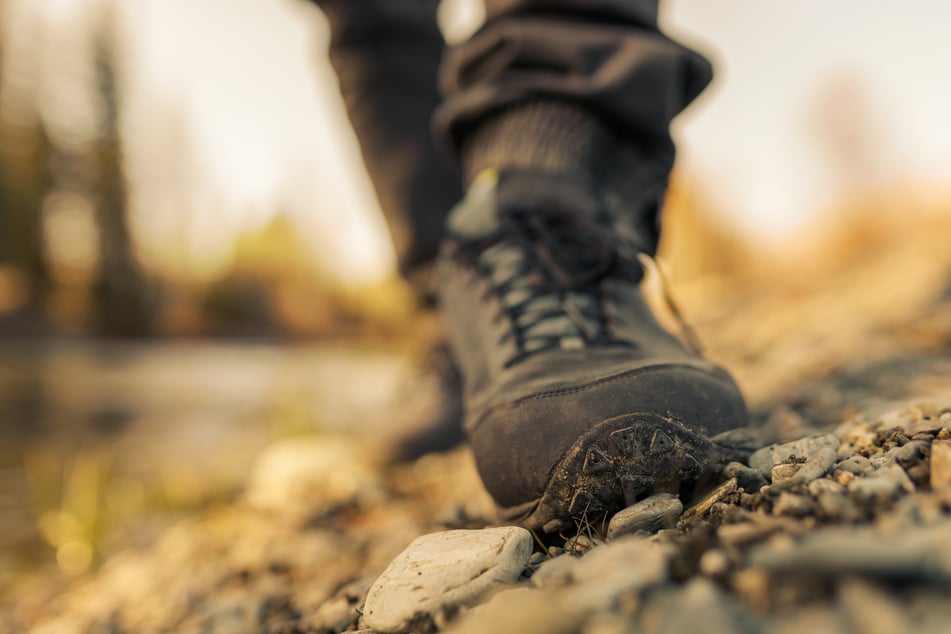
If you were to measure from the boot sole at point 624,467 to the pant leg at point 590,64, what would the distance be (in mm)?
718

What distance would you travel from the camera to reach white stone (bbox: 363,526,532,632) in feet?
2.30

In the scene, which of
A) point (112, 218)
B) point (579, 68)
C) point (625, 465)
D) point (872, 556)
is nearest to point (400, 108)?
point (579, 68)

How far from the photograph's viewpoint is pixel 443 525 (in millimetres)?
1191

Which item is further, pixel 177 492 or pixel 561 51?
pixel 177 492

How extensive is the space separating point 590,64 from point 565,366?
69cm

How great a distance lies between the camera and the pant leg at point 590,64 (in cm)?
122

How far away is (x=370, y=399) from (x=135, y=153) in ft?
77.8

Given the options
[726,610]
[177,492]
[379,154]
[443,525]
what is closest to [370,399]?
[177,492]

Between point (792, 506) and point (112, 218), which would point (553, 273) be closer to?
point (792, 506)

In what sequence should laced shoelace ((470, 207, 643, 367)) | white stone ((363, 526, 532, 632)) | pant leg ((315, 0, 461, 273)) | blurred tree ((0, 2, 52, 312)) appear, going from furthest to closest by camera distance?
blurred tree ((0, 2, 52, 312))
pant leg ((315, 0, 461, 273))
laced shoelace ((470, 207, 643, 367))
white stone ((363, 526, 532, 632))

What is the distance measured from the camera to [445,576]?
2.37ft

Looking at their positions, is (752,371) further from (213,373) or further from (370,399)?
(213,373)

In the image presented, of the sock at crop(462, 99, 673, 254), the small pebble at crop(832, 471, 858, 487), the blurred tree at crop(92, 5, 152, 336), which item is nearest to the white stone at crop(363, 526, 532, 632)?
the small pebble at crop(832, 471, 858, 487)

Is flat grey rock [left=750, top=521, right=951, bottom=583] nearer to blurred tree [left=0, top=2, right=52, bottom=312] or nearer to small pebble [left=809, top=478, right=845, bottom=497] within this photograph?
small pebble [left=809, top=478, right=845, bottom=497]
